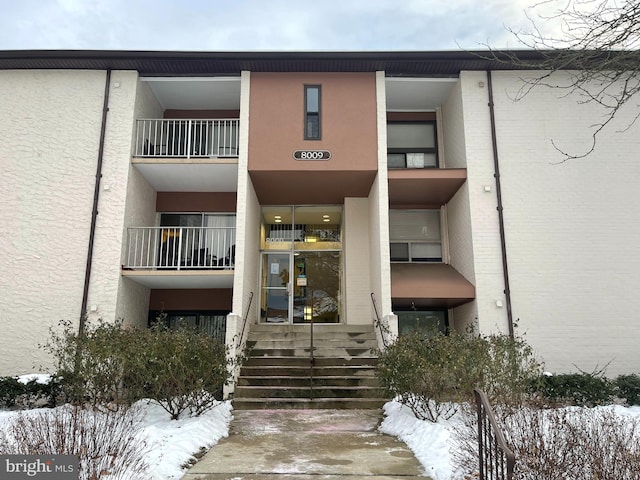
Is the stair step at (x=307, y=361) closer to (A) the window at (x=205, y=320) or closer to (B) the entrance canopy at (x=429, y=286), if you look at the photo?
(B) the entrance canopy at (x=429, y=286)

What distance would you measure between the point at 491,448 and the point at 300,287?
9.84 metres

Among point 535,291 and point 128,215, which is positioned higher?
point 128,215

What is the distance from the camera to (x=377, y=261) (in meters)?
12.0

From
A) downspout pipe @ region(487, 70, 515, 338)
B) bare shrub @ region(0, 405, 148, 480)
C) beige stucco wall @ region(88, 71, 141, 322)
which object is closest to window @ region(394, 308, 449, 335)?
downspout pipe @ region(487, 70, 515, 338)

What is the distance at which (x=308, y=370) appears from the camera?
10516 mm

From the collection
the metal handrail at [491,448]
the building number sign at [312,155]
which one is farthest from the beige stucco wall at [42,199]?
the metal handrail at [491,448]

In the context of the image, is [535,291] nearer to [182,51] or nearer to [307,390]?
[307,390]

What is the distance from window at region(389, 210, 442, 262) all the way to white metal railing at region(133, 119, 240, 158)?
5.01 metres

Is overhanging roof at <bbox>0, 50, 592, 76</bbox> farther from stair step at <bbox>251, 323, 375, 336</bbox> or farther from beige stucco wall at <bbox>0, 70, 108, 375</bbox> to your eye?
stair step at <bbox>251, 323, 375, 336</bbox>

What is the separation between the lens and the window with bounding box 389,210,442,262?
13.8 m

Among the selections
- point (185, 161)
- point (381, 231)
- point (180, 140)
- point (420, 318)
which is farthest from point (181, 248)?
point (420, 318)

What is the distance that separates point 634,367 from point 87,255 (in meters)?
12.8

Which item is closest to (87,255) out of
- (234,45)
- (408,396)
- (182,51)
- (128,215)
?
(128,215)

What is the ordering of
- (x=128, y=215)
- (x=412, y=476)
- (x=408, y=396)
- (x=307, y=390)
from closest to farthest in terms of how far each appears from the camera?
→ 1. (x=412, y=476)
2. (x=408, y=396)
3. (x=307, y=390)
4. (x=128, y=215)
